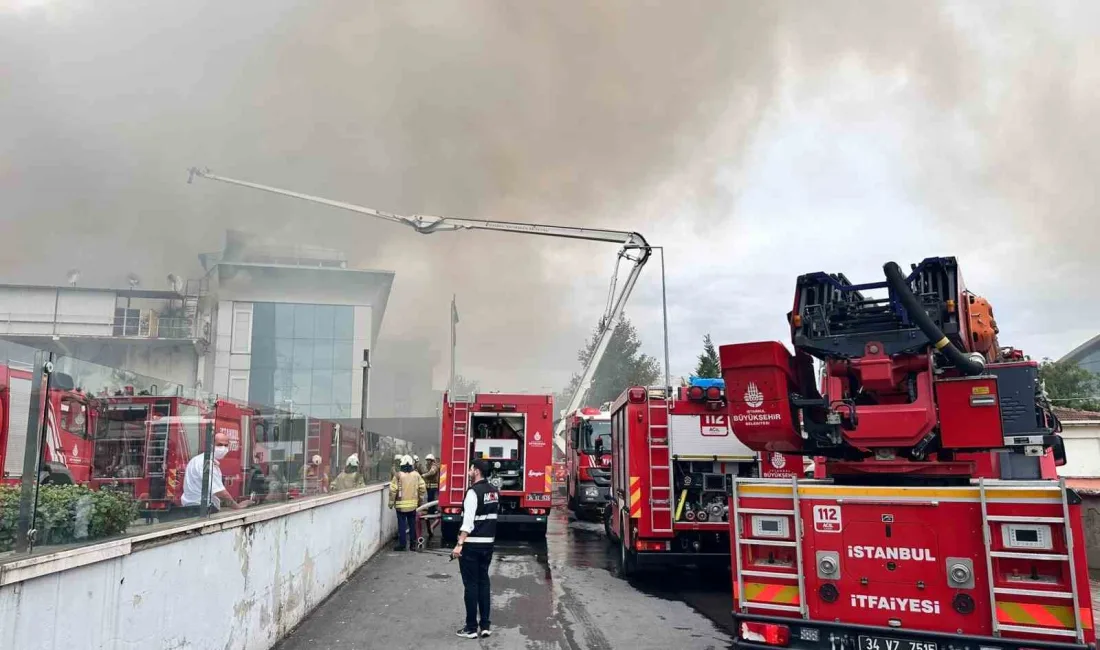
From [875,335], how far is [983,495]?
4.39 feet

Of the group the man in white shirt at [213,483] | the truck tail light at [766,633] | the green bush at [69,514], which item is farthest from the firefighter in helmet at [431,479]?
the green bush at [69,514]

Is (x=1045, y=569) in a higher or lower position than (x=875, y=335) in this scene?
lower

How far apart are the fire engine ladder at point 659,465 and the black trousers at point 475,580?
295cm

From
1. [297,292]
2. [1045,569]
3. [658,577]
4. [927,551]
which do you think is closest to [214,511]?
→ [927,551]

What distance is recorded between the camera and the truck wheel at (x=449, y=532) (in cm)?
1270

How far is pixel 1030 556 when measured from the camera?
4105 millimetres

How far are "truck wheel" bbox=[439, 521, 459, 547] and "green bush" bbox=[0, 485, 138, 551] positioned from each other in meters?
9.05

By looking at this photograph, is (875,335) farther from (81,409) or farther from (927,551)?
(81,409)

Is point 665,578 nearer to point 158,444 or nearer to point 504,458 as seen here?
point 504,458

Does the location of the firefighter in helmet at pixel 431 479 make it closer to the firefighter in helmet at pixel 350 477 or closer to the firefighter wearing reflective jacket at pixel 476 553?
the firefighter in helmet at pixel 350 477

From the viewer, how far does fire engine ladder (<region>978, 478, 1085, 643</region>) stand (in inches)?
156

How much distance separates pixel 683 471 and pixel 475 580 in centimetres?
360

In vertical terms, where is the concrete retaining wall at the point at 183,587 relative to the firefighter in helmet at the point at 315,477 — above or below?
below

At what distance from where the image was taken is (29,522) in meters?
3.24
